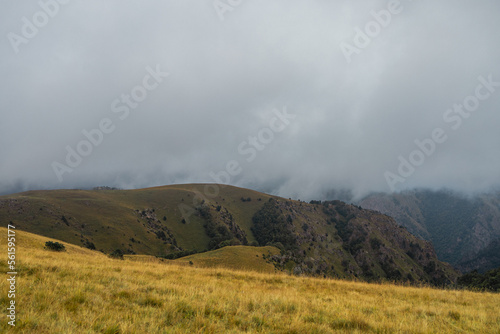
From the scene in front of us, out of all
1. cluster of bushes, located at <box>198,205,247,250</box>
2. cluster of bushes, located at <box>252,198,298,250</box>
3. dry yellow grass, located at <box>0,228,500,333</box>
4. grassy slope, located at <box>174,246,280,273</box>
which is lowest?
cluster of bushes, located at <box>252,198,298,250</box>

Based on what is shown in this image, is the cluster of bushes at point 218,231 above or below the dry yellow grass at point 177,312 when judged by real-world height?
below

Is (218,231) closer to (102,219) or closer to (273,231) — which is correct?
(273,231)

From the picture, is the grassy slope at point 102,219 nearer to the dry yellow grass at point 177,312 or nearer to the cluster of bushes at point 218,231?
the cluster of bushes at point 218,231

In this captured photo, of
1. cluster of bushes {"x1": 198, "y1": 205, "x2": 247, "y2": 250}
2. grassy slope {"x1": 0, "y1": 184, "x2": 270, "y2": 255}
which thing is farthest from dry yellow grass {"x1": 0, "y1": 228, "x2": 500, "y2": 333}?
cluster of bushes {"x1": 198, "y1": 205, "x2": 247, "y2": 250}

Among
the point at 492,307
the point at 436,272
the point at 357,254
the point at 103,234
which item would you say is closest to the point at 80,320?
the point at 492,307

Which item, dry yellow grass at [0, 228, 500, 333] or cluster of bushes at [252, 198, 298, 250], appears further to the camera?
cluster of bushes at [252, 198, 298, 250]

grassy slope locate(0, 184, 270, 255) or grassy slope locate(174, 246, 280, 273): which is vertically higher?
grassy slope locate(0, 184, 270, 255)

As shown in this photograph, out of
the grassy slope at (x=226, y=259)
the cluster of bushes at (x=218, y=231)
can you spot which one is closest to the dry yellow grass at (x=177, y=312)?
the grassy slope at (x=226, y=259)

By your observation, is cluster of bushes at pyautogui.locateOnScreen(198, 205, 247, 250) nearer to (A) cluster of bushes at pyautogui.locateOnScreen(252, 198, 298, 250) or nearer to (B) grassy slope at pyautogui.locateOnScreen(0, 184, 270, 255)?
(B) grassy slope at pyautogui.locateOnScreen(0, 184, 270, 255)

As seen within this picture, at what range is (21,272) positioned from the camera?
30.8ft

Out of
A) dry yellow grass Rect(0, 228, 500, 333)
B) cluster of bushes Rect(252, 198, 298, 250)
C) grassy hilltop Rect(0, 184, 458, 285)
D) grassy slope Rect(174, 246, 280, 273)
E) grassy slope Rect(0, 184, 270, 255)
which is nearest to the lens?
dry yellow grass Rect(0, 228, 500, 333)

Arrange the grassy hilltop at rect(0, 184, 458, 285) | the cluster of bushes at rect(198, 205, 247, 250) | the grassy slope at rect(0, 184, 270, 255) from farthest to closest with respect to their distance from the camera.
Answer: the cluster of bushes at rect(198, 205, 247, 250)
the grassy hilltop at rect(0, 184, 458, 285)
the grassy slope at rect(0, 184, 270, 255)

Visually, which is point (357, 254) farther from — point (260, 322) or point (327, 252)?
point (260, 322)

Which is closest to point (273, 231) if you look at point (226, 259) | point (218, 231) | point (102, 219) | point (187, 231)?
point (218, 231)
